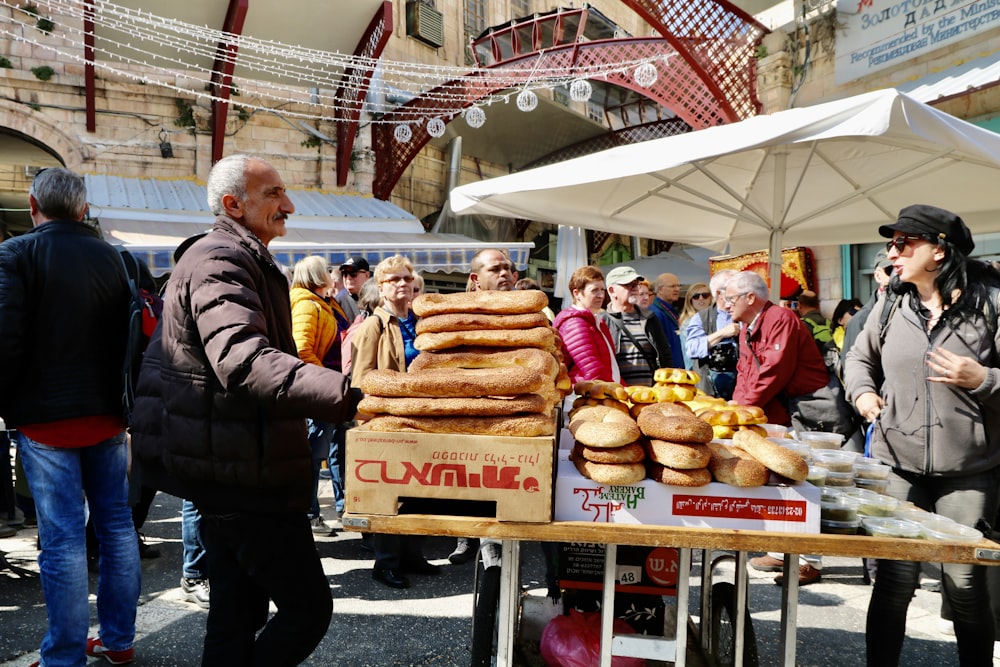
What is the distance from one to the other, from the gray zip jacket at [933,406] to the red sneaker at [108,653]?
324 centimetres

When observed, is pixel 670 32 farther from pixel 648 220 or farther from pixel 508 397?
pixel 508 397

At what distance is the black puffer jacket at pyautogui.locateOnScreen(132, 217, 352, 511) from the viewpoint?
1841 mm

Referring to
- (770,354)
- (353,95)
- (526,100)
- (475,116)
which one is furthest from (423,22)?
(770,354)

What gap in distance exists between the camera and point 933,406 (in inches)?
101

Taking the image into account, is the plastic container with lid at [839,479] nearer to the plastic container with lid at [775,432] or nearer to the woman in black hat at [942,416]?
the plastic container with lid at [775,432]

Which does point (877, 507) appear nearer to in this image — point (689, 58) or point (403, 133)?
point (689, 58)

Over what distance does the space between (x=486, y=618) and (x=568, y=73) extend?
10.2 meters

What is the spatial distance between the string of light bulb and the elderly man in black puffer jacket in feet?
25.6

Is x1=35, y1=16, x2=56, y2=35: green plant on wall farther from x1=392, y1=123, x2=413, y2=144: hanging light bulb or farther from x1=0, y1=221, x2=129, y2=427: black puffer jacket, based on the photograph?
x1=0, y1=221, x2=129, y2=427: black puffer jacket

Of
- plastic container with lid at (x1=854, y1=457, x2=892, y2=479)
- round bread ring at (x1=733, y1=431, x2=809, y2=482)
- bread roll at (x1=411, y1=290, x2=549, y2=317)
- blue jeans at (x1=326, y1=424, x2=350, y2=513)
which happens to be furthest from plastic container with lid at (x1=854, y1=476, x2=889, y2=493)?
blue jeans at (x1=326, y1=424, x2=350, y2=513)

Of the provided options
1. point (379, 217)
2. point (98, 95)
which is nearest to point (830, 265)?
point (379, 217)

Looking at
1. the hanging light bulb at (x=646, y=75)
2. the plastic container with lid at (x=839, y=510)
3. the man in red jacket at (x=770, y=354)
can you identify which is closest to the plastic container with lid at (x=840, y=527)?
the plastic container with lid at (x=839, y=510)

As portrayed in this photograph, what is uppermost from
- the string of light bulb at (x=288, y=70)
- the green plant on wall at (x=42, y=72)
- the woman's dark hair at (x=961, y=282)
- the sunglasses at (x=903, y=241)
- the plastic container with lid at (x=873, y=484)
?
the string of light bulb at (x=288, y=70)

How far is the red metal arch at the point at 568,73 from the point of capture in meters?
9.65
